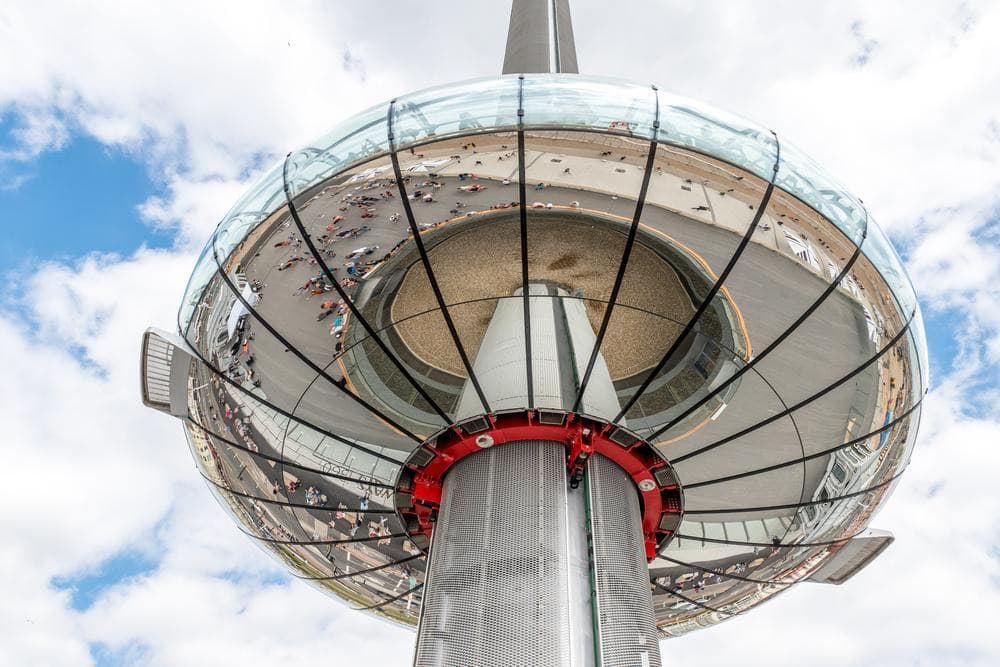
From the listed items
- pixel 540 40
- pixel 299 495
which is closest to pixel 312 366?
pixel 299 495

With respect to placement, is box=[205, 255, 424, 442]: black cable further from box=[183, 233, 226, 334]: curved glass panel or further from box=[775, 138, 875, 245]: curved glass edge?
box=[775, 138, 875, 245]: curved glass edge

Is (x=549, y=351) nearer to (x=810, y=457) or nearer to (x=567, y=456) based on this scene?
(x=567, y=456)

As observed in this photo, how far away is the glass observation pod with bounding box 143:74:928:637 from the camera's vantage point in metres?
8.70

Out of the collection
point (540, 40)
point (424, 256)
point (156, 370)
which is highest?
point (540, 40)

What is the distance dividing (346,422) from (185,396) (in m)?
2.14

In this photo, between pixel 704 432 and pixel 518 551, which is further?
pixel 704 432

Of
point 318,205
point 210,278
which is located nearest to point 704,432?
point 318,205

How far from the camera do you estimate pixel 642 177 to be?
28.1 feet

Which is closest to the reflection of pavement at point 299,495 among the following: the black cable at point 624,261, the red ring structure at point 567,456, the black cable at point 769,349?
the red ring structure at point 567,456

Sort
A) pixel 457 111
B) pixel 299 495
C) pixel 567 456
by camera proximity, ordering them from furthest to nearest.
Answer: pixel 299 495
pixel 567 456
pixel 457 111

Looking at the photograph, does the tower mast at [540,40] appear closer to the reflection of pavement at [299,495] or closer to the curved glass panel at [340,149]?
the curved glass panel at [340,149]

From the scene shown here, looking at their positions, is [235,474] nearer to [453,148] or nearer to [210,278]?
[210,278]

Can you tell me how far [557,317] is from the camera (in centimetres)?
992

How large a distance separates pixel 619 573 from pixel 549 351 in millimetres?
2636
